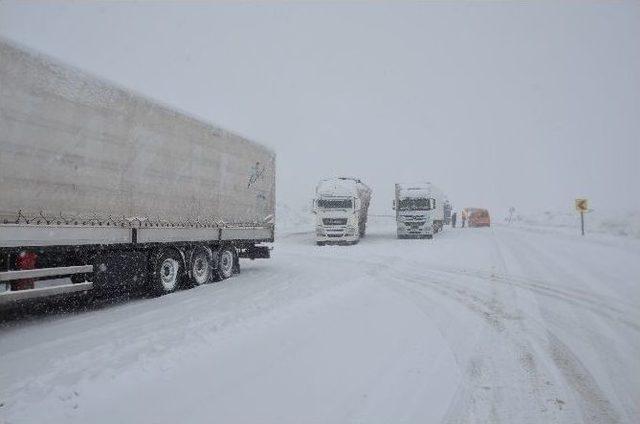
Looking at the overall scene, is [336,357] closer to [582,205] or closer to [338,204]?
[338,204]

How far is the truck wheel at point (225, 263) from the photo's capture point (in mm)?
11743

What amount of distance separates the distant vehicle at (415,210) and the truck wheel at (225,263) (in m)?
15.3

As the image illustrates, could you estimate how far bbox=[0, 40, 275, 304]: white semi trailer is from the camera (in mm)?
6312

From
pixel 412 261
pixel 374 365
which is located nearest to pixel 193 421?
pixel 374 365

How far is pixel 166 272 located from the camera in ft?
32.1

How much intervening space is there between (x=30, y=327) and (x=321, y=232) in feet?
57.0

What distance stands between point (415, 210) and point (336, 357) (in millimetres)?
21676

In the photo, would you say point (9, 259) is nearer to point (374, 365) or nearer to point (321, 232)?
point (374, 365)

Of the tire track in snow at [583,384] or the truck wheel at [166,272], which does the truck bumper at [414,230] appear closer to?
the truck wheel at [166,272]

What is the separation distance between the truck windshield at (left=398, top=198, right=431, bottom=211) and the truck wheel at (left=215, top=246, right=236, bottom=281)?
1584 centimetres

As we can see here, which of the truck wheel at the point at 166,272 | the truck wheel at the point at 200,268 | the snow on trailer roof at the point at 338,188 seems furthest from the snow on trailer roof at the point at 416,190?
the truck wheel at the point at 166,272

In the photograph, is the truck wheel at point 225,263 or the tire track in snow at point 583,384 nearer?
the tire track in snow at point 583,384

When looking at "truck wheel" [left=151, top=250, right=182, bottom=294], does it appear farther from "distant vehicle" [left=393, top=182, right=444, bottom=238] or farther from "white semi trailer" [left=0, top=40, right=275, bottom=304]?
"distant vehicle" [left=393, top=182, right=444, bottom=238]

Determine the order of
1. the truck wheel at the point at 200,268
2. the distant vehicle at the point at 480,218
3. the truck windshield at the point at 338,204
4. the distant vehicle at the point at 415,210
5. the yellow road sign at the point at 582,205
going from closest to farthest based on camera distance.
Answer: the truck wheel at the point at 200,268 < the truck windshield at the point at 338,204 < the yellow road sign at the point at 582,205 < the distant vehicle at the point at 415,210 < the distant vehicle at the point at 480,218
